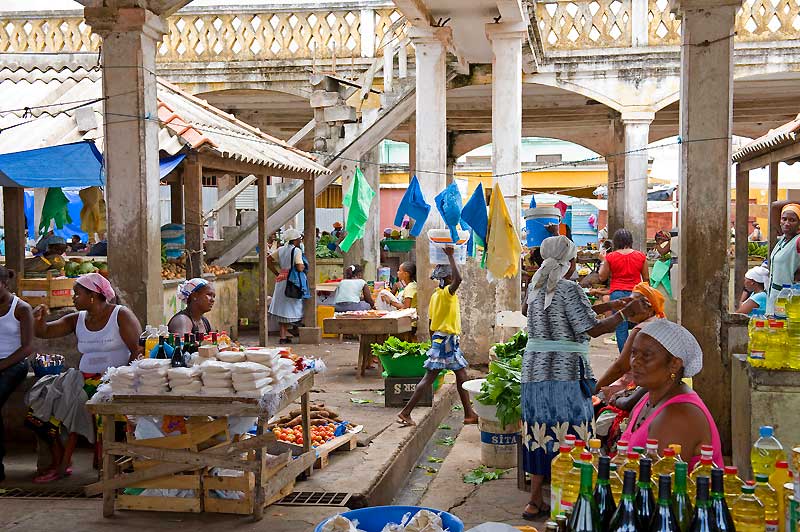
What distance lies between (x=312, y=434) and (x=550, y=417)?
2.42 m

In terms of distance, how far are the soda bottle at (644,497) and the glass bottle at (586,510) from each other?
135 mm

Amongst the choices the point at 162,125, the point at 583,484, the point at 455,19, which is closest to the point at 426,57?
the point at 455,19

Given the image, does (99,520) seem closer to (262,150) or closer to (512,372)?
(512,372)

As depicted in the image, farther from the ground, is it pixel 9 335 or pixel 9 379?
pixel 9 335

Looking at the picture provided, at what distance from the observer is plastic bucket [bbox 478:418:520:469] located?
24.6 feet

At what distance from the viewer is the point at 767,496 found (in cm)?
280

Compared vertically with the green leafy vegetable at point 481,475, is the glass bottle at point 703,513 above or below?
above

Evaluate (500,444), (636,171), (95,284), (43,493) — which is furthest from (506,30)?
(43,493)

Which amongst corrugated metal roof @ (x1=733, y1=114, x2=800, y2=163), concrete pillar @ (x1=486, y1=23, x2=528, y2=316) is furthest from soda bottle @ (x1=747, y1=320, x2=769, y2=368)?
corrugated metal roof @ (x1=733, y1=114, x2=800, y2=163)

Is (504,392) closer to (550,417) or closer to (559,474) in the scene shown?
(550,417)

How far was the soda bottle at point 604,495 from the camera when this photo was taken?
2721 mm

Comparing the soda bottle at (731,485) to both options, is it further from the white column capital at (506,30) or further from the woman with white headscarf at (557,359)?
the white column capital at (506,30)

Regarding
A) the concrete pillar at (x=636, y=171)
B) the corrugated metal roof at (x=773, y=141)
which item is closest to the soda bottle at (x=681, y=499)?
the corrugated metal roof at (x=773, y=141)

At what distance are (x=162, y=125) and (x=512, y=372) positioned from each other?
5.58m
